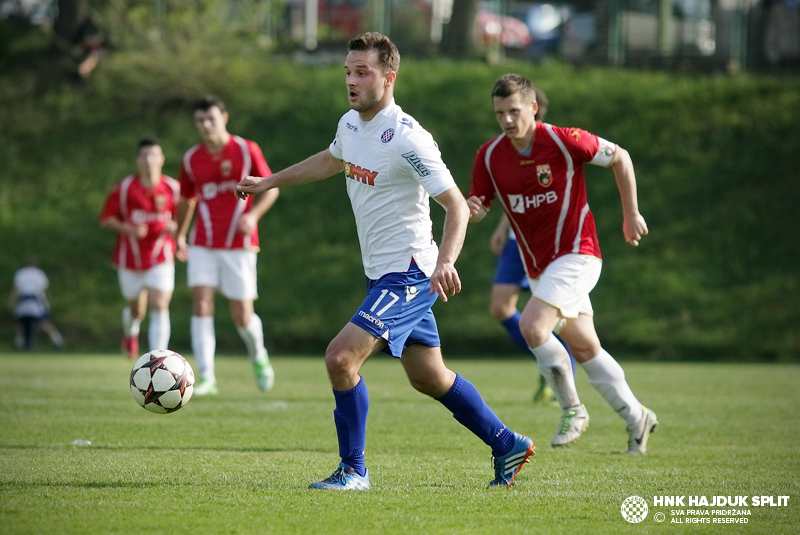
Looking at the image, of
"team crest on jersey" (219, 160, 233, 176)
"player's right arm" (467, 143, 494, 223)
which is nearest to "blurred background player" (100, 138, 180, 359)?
"team crest on jersey" (219, 160, 233, 176)

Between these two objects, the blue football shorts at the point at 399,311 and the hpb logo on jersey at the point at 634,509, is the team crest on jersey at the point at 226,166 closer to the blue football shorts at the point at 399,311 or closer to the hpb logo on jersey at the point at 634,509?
the blue football shorts at the point at 399,311

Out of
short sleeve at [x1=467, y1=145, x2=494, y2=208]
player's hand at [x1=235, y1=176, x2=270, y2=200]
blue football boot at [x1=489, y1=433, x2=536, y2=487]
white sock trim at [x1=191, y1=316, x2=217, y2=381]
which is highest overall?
player's hand at [x1=235, y1=176, x2=270, y2=200]

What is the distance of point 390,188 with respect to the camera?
4.72 metres

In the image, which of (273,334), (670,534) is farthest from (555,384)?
(273,334)

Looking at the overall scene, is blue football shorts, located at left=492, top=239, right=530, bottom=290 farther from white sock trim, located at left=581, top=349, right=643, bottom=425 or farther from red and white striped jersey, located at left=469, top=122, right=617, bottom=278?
white sock trim, located at left=581, top=349, right=643, bottom=425

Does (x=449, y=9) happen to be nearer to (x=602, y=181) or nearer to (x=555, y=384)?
(x=602, y=181)

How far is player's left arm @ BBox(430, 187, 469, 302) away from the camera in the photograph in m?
4.32

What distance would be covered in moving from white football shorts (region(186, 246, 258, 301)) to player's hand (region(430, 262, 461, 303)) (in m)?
4.98

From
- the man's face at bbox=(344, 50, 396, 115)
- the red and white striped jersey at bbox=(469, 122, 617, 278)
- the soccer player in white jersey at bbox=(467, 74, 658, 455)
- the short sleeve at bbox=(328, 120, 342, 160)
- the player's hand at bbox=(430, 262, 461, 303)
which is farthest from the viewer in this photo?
the red and white striped jersey at bbox=(469, 122, 617, 278)

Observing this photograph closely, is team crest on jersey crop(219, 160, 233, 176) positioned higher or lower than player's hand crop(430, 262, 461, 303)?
lower

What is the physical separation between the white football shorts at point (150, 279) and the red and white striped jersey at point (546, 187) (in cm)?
550

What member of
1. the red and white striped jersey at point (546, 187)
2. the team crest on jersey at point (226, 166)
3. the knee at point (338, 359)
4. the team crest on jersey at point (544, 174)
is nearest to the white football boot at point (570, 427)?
the red and white striped jersey at point (546, 187)

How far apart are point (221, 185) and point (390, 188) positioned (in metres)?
4.69

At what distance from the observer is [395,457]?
5.74 m
